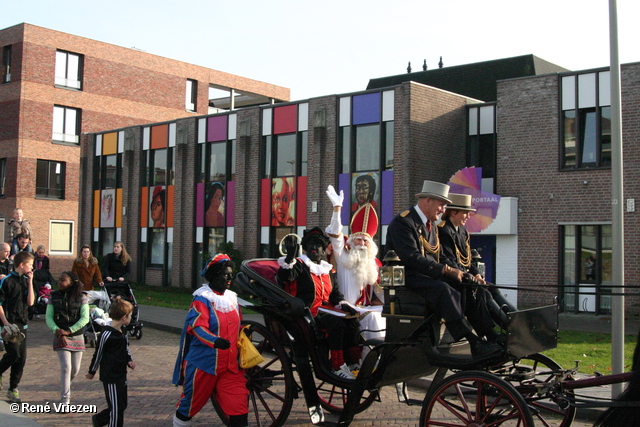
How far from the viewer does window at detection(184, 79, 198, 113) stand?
4453cm

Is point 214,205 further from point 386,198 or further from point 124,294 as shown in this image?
point 124,294

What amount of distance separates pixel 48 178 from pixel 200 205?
14.5 m

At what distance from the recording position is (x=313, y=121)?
80.7ft

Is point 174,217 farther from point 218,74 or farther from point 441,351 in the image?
point 441,351

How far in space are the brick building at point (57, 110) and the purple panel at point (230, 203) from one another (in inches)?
416

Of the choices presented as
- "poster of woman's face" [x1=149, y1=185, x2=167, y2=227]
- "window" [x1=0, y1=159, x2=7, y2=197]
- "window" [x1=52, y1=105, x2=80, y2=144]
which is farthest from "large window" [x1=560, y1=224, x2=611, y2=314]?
"window" [x1=0, y1=159, x2=7, y2=197]

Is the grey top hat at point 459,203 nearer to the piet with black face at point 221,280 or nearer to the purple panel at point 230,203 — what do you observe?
the piet with black face at point 221,280

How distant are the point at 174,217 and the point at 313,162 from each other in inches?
330

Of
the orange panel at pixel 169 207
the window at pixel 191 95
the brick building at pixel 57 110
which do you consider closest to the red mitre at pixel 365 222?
the orange panel at pixel 169 207

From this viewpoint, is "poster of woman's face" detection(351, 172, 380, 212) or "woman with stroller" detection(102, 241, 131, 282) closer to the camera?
"woman with stroller" detection(102, 241, 131, 282)

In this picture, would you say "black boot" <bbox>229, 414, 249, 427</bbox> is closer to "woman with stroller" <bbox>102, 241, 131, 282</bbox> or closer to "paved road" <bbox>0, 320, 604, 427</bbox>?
"paved road" <bbox>0, 320, 604, 427</bbox>

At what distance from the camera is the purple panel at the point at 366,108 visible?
22844 millimetres

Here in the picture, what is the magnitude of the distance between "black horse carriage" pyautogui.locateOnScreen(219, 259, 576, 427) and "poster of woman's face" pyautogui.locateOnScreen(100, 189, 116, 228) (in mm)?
27172

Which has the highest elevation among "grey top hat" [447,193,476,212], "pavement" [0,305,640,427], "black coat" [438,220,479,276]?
"grey top hat" [447,193,476,212]
